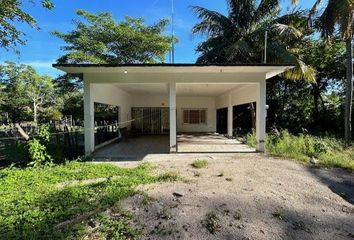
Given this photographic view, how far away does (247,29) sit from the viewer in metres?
14.9

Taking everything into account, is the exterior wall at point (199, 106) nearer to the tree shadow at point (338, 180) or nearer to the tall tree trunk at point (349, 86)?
the tall tree trunk at point (349, 86)

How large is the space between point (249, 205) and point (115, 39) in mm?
16653

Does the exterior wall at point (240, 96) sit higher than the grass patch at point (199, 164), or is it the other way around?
the exterior wall at point (240, 96)

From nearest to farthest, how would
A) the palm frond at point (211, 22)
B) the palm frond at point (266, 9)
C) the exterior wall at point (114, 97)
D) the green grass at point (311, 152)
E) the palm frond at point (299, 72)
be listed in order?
Result: the green grass at point (311, 152) < the exterior wall at point (114, 97) < the palm frond at point (299, 72) < the palm frond at point (266, 9) < the palm frond at point (211, 22)

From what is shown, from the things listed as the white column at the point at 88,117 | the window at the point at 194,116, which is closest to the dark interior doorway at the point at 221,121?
the window at the point at 194,116

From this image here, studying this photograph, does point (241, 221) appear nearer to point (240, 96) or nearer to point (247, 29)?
point (240, 96)

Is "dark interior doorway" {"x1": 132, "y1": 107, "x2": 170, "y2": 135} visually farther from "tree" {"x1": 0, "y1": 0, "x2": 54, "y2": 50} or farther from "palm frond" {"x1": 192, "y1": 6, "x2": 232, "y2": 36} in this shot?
"tree" {"x1": 0, "y1": 0, "x2": 54, "y2": 50}

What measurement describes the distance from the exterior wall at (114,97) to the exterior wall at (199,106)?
11.6 feet

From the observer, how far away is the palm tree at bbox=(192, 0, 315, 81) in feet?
45.2

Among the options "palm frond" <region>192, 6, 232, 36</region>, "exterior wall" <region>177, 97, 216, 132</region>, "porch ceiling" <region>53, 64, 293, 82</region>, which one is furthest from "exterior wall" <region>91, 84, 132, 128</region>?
"palm frond" <region>192, 6, 232, 36</region>

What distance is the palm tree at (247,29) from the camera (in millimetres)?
13766

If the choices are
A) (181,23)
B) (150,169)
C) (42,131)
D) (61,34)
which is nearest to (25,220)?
(150,169)

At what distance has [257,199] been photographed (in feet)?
16.1

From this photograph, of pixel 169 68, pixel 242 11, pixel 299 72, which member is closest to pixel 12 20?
pixel 169 68
